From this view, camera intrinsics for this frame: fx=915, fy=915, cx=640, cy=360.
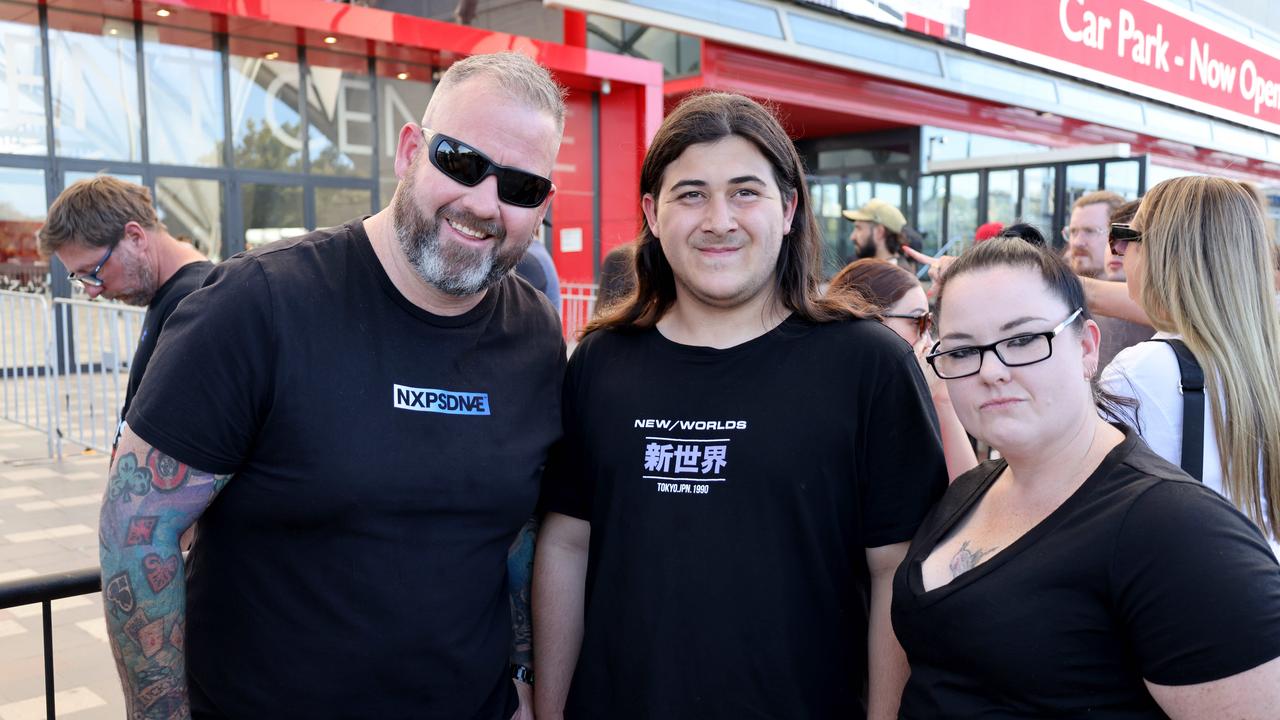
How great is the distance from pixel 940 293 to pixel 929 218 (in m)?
16.0

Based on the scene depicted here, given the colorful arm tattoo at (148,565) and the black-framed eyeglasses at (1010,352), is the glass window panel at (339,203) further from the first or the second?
the black-framed eyeglasses at (1010,352)

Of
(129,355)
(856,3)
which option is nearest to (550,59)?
(856,3)

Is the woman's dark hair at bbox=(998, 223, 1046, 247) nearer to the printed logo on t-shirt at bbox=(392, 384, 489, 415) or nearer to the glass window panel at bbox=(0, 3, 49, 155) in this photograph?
the printed logo on t-shirt at bbox=(392, 384, 489, 415)

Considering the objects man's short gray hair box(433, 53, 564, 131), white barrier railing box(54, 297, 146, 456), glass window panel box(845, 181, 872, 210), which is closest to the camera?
man's short gray hair box(433, 53, 564, 131)

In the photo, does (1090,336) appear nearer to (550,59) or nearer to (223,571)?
(223,571)

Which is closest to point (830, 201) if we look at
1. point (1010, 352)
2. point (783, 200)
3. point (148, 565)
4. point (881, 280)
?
point (881, 280)

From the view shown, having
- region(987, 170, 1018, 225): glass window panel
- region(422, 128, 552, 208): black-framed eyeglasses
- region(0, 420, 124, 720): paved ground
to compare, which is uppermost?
region(987, 170, 1018, 225): glass window panel

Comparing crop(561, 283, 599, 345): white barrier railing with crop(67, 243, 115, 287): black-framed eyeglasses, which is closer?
crop(67, 243, 115, 287): black-framed eyeglasses

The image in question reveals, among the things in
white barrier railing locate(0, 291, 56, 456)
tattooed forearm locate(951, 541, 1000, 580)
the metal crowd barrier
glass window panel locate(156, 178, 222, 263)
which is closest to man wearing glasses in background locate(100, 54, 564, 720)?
tattooed forearm locate(951, 541, 1000, 580)

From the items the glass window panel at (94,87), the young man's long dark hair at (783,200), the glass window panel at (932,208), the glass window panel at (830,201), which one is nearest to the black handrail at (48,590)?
the young man's long dark hair at (783,200)

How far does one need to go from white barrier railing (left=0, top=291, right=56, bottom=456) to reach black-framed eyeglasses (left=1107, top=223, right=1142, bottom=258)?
8.47m

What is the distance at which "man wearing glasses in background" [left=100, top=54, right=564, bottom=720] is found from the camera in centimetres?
187

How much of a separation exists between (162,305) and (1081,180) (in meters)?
13.1

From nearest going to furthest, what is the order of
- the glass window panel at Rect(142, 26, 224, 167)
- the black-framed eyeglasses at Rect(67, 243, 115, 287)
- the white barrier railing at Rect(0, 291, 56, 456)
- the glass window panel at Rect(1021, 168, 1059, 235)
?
the black-framed eyeglasses at Rect(67, 243, 115, 287)
the white barrier railing at Rect(0, 291, 56, 456)
the glass window panel at Rect(142, 26, 224, 167)
the glass window panel at Rect(1021, 168, 1059, 235)
